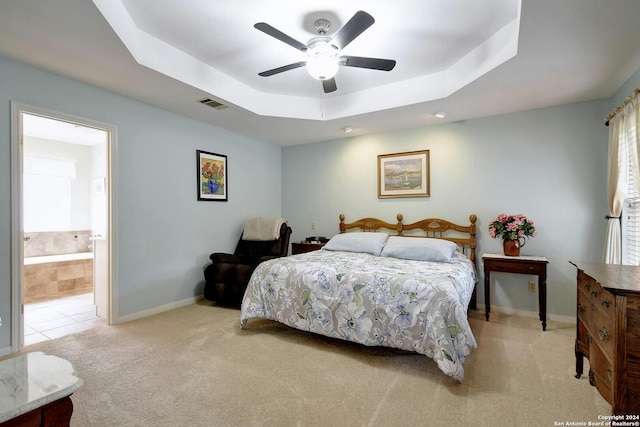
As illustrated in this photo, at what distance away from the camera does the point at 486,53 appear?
2.76m

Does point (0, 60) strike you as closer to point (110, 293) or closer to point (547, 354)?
point (110, 293)

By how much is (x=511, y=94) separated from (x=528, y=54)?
35.1 inches

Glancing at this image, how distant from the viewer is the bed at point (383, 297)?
220cm

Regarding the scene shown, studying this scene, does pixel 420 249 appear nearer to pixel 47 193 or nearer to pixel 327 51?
pixel 327 51

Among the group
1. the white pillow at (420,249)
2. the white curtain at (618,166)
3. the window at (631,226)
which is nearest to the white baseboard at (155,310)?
the white pillow at (420,249)

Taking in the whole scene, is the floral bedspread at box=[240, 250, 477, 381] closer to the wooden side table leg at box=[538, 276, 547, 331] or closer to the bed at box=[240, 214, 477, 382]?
the bed at box=[240, 214, 477, 382]

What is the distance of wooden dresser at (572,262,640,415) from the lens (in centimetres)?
143

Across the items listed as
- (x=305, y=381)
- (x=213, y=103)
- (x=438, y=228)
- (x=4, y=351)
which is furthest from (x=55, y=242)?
(x=438, y=228)

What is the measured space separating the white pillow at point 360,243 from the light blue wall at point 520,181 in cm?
75

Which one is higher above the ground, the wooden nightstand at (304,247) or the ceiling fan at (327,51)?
the ceiling fan at (327,51)

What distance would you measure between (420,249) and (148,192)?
3.25 meters

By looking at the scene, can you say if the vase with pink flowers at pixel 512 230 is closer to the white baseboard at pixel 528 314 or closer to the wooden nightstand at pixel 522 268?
the wooden nightstand at pixel 522 268

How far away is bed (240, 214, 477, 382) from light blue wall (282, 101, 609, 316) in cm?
75

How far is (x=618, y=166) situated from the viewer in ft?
9.41
